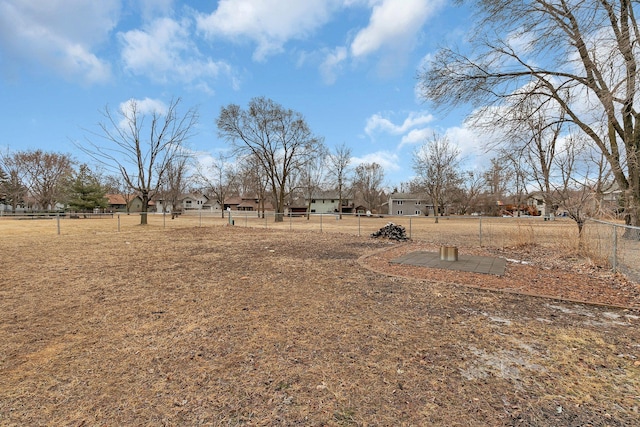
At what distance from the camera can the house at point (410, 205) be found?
60.9 m

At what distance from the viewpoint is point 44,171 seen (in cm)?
4241

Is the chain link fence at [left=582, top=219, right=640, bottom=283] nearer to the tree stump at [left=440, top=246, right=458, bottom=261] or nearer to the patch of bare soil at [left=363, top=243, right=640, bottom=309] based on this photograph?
the patch of bare soil at [left=363, top=243, right=640, bottom=309]

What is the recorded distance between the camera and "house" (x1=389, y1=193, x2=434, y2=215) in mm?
60875

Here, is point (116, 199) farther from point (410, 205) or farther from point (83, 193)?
point (410, 205)

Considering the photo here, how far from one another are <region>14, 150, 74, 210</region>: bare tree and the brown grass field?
48.3 meters

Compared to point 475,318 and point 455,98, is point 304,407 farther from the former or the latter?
point 455,98

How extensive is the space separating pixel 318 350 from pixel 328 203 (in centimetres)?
6704

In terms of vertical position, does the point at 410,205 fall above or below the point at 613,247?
above

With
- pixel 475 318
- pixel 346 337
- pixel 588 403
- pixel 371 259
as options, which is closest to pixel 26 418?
pixel 346 337

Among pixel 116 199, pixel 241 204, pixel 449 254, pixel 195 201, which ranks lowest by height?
pixel 449 254

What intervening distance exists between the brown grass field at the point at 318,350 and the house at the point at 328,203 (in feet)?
199

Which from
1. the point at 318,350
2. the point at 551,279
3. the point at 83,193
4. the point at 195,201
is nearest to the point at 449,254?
the point at 551,279

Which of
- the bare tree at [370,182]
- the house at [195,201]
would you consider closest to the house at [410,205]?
the bare tree at [370,182]

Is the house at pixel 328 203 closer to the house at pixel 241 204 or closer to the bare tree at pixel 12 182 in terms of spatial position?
the house at pixel 241 204
